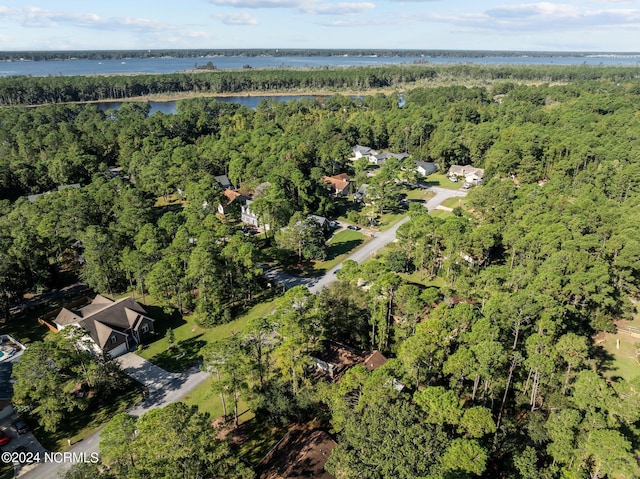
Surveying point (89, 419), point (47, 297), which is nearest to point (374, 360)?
point (89, 419)

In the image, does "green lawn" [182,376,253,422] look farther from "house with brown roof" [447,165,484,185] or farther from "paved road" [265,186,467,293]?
"house with brown roof" [447,165,484,185]

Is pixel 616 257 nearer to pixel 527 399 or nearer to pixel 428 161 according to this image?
pixel 527 399

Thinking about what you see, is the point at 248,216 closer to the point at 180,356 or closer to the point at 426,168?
the point at 180,356

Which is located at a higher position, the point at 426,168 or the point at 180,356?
the point at 426,168

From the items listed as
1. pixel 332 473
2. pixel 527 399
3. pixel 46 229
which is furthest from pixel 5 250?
pixel 527 399

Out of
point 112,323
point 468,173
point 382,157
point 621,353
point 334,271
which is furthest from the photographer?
point 382,157

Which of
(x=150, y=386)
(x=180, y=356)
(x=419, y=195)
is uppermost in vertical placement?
(x=419, y=195)
